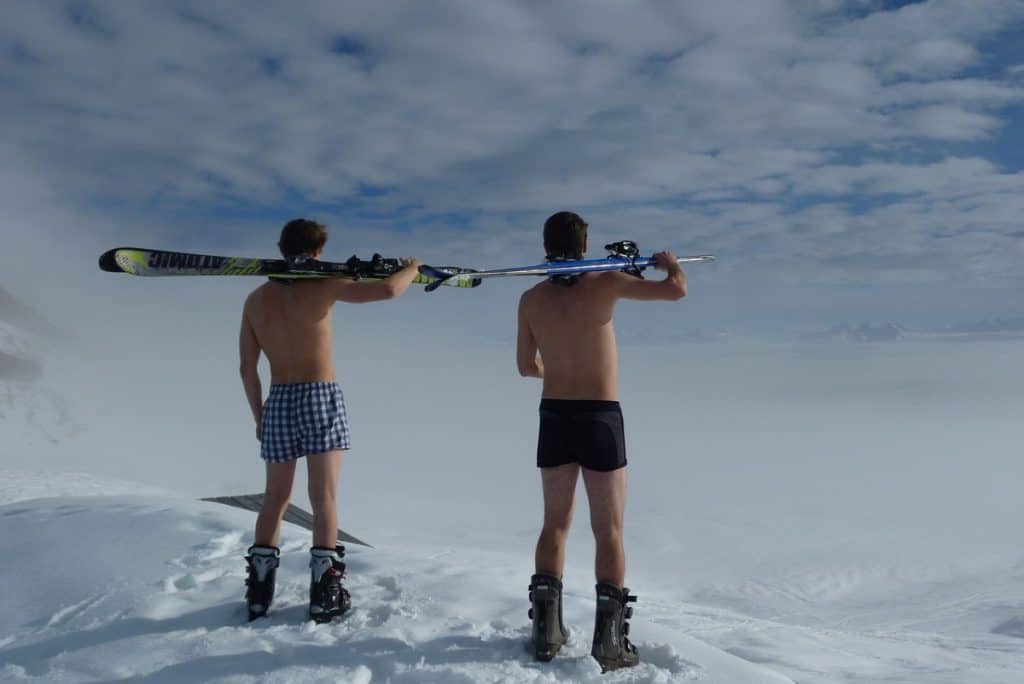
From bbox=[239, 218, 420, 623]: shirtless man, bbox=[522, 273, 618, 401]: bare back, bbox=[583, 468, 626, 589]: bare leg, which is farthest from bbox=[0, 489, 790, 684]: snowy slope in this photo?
bbox=[522, 273, 618, 401]: bare back

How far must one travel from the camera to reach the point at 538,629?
3.96 metres

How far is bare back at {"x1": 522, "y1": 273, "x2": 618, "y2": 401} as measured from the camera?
3939mm

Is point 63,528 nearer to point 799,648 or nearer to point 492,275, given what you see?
point 492,275

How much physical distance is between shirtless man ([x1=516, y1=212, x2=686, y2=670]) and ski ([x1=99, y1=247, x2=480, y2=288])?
0.69 m

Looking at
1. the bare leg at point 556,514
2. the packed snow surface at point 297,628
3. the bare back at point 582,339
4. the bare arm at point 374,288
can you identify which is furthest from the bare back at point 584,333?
the packed snow surface at point 297,628

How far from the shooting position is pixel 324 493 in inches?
171

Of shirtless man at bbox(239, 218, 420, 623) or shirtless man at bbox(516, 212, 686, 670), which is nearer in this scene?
shirtless man at bbox(516, 212, 686, 670)

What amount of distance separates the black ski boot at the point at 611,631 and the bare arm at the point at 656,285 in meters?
1.67

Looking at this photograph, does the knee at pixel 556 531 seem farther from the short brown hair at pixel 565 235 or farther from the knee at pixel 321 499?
the short brown hair at pixel 565 235

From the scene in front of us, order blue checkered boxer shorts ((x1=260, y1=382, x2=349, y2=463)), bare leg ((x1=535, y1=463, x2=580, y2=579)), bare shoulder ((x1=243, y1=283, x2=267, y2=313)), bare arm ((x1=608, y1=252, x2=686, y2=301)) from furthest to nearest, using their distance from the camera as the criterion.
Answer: bare shoulder ((x1=243, y1=283, x2=267, y2=313)) → blue checkered boxer shorts ((x1=260, y1=382, x2=349, y2=463)) → bare leg ((x1=535, y1=463, x2=580, y2=579)) → bare arm ((x1=608, y1=252, x2=686, y2=301))

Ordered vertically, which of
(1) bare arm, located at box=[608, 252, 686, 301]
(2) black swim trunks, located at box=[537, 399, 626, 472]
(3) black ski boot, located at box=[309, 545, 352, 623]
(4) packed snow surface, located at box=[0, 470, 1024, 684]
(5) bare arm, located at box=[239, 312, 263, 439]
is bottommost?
(4) packed snow surface, located at box=[0, 470, 1024, 684]

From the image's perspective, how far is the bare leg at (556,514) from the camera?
3979 millimetres

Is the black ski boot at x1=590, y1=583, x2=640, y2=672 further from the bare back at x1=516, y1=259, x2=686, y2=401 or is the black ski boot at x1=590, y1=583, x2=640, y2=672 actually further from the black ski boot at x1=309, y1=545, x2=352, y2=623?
the black ski boot at x1=309, y1=545, x2=352, y2=623

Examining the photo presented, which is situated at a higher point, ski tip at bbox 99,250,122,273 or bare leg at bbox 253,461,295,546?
ski tip at bbox 99,250,122,273
